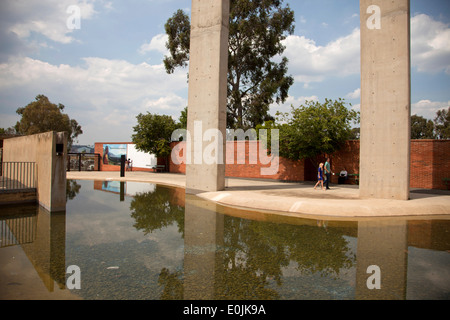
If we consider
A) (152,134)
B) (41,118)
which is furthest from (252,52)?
(41,118)

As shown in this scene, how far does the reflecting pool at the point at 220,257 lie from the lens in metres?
3.79

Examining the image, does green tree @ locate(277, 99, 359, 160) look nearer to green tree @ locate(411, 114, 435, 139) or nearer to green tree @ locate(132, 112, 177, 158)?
green tree @ locate(132, 112, 177, 158)

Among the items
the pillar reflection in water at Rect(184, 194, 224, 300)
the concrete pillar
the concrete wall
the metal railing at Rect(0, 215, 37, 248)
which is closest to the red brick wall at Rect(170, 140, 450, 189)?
the concrete pillar

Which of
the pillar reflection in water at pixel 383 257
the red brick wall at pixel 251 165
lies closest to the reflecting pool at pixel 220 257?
the pillar reflection in water at pixel 383 257

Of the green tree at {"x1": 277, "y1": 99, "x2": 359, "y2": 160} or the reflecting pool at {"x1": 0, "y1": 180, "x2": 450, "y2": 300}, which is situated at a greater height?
the green tree at {"x1": 277, "y1": 99, "x2": 359, "y2": 160}

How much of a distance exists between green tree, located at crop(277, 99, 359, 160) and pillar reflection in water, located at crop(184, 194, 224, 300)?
10.9 m

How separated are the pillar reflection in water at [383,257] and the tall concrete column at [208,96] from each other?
759 cm

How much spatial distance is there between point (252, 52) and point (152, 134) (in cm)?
1498

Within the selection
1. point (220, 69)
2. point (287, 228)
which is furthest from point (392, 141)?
point (220, 69)

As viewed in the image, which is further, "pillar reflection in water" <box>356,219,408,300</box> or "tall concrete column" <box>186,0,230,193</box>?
"tall concrete column" <box>186,0,230,193</box>

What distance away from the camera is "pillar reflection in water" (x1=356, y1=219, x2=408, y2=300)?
12.6 feet

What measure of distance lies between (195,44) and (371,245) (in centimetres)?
1257

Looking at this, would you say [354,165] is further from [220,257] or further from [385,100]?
[220,257]

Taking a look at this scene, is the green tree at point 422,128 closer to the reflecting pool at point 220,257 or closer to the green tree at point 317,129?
the green tree at point 317,129
